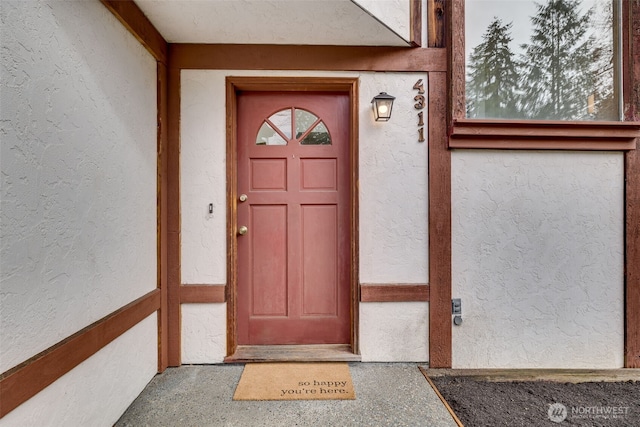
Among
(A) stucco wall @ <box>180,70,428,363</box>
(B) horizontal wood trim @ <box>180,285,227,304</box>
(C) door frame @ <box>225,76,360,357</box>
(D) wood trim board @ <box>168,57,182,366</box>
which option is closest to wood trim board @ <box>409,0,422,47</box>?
(A) stucco wall @ <box>180,70,428,363</box>

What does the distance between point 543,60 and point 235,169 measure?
7.40ft

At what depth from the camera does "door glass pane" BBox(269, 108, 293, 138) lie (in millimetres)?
2123

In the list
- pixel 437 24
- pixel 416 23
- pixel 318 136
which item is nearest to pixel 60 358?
pixel 318 136

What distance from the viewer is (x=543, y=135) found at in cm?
195

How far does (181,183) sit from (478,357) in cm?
232

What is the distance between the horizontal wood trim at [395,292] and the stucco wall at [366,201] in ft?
0.13

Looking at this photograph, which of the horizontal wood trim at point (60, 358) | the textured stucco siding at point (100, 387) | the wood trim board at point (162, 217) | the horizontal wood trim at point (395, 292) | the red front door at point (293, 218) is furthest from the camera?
the red front door at point (293, 218)

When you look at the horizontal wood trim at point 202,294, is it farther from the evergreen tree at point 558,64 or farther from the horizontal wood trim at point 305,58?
the evergreen tree at point 558,64

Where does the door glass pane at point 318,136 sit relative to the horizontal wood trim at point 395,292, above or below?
above

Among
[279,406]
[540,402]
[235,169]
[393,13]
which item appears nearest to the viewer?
[279,406]

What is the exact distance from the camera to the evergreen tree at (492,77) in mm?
2010

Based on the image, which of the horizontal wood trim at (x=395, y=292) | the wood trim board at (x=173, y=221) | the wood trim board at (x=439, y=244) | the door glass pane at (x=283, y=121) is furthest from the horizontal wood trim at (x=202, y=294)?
the wood trim board at (x=439, y=244)

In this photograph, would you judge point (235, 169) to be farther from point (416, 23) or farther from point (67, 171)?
point (416, 23)

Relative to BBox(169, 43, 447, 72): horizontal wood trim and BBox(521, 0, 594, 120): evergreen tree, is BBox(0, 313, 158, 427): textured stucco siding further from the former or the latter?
BBox(521, 0, 594, 120): evergreen tree
